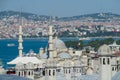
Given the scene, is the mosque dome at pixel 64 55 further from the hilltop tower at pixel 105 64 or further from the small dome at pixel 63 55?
the hilltop tower at pixel 105 64

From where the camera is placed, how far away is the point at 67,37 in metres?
182

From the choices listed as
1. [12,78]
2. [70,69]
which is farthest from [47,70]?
[70,69]

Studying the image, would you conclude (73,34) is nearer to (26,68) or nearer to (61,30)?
(61,30)

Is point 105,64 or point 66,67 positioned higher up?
point 105,64

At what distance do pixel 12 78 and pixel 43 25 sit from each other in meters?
170

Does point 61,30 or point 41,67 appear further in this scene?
point 61,30

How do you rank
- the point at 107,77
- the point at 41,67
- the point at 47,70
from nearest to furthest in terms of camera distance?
1. the point at 107,77
2. the point at 47,70
3. the point at 41,67

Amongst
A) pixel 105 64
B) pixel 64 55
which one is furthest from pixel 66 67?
pixel 64 55

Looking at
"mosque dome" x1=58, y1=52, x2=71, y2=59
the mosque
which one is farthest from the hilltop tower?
"mosque dome" x1=58, y1=52, x2=71, y2=59

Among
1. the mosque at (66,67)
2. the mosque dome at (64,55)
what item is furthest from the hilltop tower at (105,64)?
the mosque dome at (64,55)

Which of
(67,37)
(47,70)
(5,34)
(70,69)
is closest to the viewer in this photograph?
(47,70)

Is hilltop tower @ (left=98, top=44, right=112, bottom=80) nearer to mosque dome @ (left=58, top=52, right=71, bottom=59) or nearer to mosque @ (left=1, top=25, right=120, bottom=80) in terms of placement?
mosque @ (left=1, top=25, right=120, bottom=80)

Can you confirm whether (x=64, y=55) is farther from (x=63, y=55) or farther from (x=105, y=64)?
(x=105, y=64)

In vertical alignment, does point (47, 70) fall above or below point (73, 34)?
above
